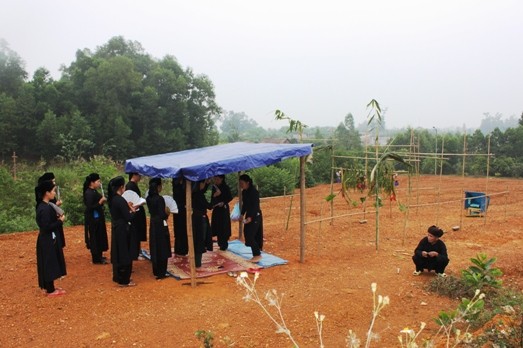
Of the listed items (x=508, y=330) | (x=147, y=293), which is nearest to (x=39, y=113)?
(x=147, y=293)

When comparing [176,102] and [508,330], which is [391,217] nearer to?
[508,330]

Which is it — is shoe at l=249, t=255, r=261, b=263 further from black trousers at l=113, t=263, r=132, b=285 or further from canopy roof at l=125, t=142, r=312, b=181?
black trousers at l=113, t=263, r=132, b=285

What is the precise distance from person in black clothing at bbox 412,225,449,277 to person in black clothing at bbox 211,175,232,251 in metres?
3.44

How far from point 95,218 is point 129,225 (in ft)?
3.84

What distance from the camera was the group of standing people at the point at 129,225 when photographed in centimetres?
597

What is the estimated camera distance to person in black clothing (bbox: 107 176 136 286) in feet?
20.8

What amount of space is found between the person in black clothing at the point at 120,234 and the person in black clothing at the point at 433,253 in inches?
175

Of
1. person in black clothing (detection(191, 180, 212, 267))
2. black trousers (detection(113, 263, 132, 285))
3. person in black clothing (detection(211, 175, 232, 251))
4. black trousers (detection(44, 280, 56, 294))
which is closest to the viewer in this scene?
black trousers (detection(44, 280, 56, 294))

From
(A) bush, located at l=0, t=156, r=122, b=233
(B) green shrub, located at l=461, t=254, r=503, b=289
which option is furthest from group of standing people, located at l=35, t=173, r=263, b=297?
(A) bush, located at l=0, t=156, r=122, b=233

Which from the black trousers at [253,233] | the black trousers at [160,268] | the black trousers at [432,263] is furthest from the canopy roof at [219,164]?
the black trousers at [432,263]

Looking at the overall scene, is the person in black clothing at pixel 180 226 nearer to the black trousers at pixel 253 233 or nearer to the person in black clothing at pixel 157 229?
the person in black clothing at pixel 157 229

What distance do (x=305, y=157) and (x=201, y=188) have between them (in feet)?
6.19

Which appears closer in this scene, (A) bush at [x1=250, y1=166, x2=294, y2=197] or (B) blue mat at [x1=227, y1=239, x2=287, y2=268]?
(B) blue mat at [x1=227, y1=239, x2=287, y2=268]

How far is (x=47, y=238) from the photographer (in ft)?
19.5
